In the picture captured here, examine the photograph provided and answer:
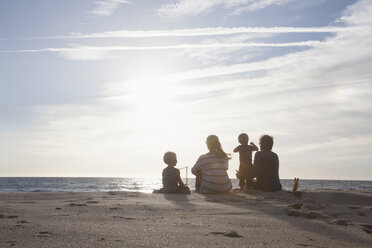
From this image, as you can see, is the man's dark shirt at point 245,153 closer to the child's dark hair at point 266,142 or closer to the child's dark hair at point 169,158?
the child's dark hair at point 266,142

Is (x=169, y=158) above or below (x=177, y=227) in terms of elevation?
above

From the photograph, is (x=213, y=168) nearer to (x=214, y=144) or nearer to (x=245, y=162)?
(x=214, y=144)

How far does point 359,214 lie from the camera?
17.0ft

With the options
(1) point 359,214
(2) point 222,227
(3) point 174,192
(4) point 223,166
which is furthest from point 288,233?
(3) point 174,192

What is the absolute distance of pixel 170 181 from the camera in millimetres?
9203

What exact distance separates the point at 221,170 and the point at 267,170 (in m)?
1.08

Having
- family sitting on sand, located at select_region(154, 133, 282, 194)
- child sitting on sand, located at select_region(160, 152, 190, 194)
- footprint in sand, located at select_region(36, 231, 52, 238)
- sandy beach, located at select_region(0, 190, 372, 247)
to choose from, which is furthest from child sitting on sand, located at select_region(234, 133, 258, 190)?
footprint in sand, located at select_region(36, 231, 52, 238)

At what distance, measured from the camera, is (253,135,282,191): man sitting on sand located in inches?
349

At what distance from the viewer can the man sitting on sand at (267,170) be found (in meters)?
8.86

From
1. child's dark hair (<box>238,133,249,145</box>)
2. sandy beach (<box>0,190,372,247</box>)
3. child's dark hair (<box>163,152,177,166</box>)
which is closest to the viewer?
sandy beach (<box>0,190,372,247</box>)

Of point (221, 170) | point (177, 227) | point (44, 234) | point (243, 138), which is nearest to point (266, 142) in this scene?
point (243, 138)

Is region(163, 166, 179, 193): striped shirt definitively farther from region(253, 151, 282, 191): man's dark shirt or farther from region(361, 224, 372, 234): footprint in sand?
region(361, 224, 372, 234): footprint in sand

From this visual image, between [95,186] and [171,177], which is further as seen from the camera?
[95,186]

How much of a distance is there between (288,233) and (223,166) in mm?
5121
